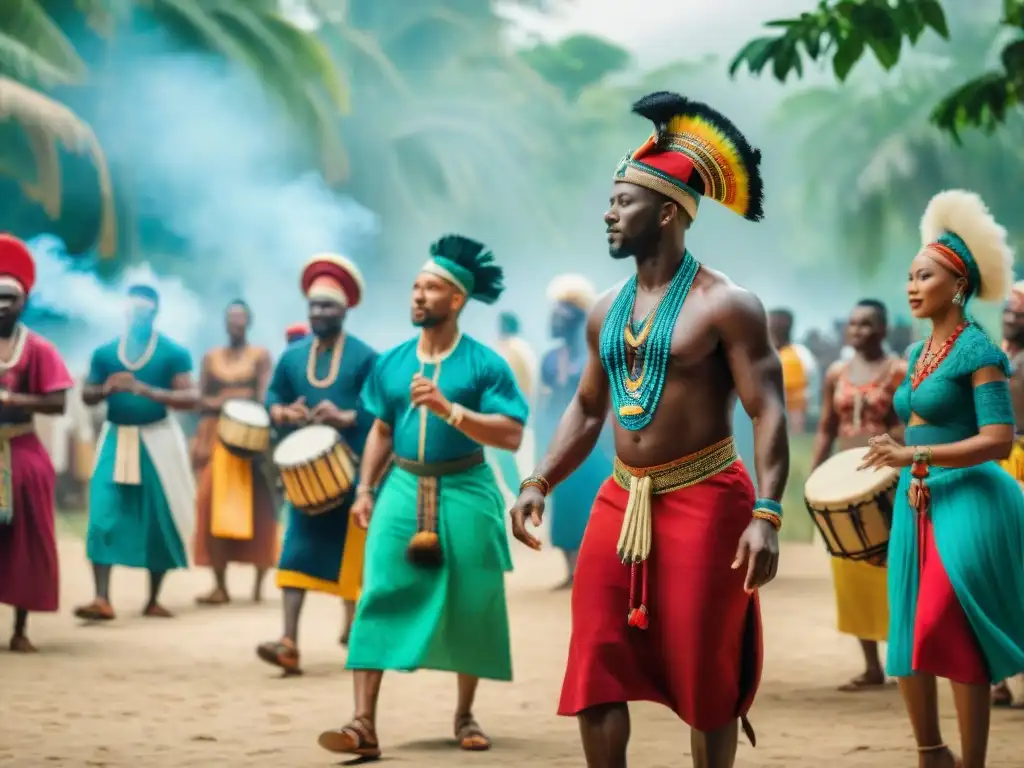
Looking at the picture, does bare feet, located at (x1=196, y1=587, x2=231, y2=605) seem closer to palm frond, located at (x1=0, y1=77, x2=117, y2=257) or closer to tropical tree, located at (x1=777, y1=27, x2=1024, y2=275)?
palm frond, located at (x1=0, y1=77, x2=117, y2=257)

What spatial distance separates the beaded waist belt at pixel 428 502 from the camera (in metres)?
7.16

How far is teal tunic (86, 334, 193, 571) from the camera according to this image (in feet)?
37.5

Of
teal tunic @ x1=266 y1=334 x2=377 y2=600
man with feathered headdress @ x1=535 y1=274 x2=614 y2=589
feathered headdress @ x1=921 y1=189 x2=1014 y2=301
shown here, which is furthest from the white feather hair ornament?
feathered headdress @ x1=921 y1=189 x2=1014 y2=301

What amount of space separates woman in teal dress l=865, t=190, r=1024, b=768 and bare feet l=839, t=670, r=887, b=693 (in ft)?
8.80

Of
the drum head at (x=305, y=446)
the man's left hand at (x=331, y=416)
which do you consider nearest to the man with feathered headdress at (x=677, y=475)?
the drum head at (x=305, y=446)

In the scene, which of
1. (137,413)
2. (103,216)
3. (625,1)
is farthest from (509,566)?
(625,1)

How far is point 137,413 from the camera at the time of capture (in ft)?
37.9

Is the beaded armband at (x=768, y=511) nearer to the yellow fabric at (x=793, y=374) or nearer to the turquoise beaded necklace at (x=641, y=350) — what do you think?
the turquoise beaded necklace at (x=641, y=350)

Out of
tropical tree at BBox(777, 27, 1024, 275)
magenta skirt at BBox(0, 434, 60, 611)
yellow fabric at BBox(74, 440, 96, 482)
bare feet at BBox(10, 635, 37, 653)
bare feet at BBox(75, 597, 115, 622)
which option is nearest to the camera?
magenta skirt at BBox(0, 434, 60, 611)

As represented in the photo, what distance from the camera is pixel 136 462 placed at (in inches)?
450

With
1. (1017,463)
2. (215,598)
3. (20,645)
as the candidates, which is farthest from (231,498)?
(1017,463)

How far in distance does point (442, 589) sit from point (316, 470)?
1860 millimetres

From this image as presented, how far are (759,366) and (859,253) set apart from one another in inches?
981

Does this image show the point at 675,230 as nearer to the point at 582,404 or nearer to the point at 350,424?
the point at 582,404
